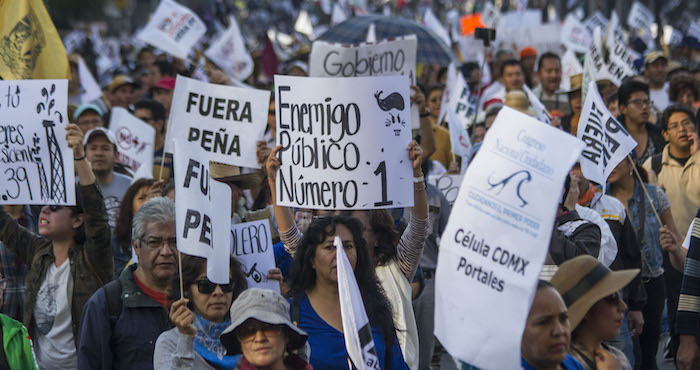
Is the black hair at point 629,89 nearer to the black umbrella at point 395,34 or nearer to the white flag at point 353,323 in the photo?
the white flag at point 353,323

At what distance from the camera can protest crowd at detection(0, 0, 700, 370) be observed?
3818 millimetres

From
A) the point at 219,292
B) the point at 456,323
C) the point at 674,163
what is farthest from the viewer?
the point at 674,163

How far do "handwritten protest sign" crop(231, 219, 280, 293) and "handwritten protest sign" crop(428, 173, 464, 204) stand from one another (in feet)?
8.25

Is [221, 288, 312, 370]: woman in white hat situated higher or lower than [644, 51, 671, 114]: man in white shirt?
lower

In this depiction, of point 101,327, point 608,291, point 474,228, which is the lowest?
point 101,327

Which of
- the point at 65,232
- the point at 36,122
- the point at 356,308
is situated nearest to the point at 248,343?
the point at 356,308

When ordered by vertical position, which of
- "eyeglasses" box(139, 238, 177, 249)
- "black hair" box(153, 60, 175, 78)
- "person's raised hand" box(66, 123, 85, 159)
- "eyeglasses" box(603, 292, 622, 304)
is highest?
"black hair" box(153, 60, 175, 78)

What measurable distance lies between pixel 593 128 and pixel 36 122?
3.34 metres

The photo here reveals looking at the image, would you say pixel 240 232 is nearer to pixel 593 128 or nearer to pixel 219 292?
pixel 219 292

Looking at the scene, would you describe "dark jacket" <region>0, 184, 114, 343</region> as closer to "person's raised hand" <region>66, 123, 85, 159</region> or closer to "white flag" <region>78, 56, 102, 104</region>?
"person's raised hand" <region>66, 123, 85, 159</region>

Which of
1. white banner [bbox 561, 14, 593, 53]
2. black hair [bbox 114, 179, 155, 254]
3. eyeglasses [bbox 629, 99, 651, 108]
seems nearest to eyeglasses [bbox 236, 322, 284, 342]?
black hair [bbox 114, 179, 155, 254]

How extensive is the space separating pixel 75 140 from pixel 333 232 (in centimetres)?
186

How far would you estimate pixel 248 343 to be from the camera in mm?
4344

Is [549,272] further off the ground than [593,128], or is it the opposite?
[593,128]
